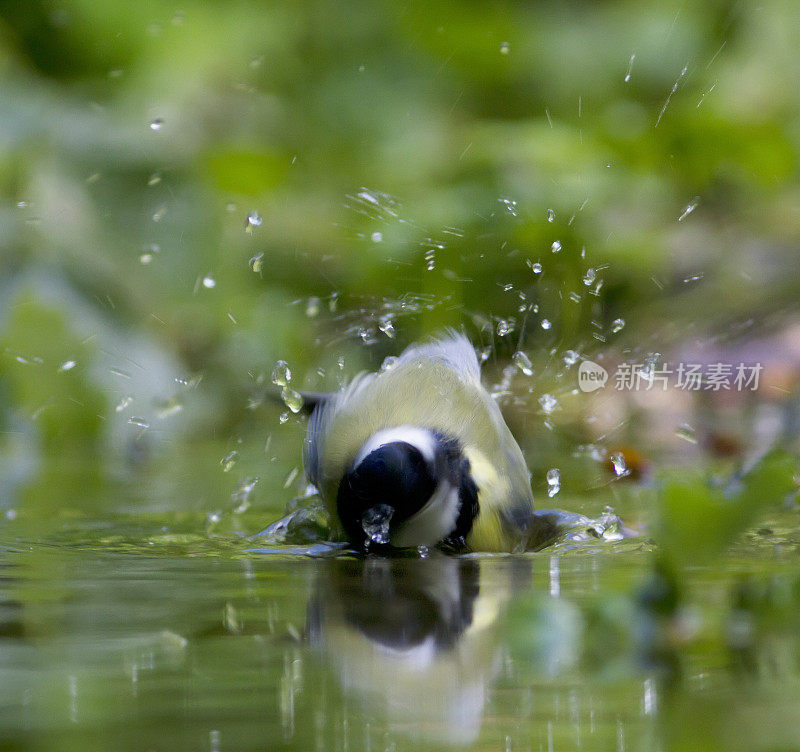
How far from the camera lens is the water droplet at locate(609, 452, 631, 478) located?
228 centimetres

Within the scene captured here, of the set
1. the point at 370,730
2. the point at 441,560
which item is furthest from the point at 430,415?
the point at 370,730

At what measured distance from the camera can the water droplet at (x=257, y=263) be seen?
346 cm

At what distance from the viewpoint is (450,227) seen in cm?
303

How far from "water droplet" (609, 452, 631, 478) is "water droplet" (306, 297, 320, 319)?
1.19m

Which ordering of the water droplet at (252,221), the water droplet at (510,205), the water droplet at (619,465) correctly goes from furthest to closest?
the water droplet at (252,221), the water droplet at (510,205), the water droplet at (619,465)

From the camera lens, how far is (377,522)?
4.93ft

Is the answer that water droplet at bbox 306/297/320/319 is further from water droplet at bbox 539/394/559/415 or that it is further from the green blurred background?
water droplet at bbox 539/394/559/415

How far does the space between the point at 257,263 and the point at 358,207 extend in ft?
1.20

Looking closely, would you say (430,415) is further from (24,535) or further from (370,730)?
(370,730)

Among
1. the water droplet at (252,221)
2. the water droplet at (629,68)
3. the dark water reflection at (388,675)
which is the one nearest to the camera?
the dark water reflection at (388,675)

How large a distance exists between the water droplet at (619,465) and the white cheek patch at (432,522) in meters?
0.71

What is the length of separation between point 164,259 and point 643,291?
1450 mm

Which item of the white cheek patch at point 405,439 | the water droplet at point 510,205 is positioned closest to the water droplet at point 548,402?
the water droplet at point 510,205

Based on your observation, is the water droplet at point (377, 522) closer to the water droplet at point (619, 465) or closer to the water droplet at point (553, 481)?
the water droplet at point (553, 481)
